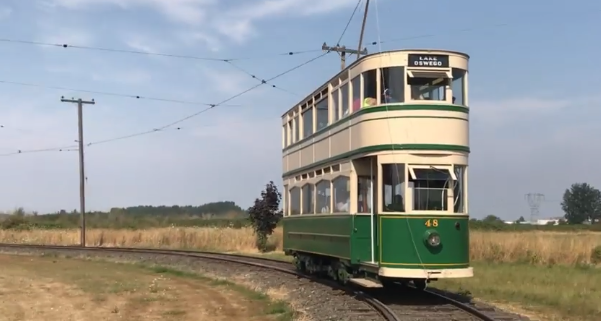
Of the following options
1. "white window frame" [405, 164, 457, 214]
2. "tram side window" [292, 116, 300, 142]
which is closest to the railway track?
"white window frame" [405, 164, 457, 214]

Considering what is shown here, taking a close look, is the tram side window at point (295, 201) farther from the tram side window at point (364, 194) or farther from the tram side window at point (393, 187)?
the tram side window at point (393, 187)

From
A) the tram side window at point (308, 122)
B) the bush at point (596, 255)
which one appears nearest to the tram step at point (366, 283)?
the tram side window at point (308, 122)

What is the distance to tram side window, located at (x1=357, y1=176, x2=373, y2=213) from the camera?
517 inches

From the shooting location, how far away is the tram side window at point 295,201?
17734 millimetres

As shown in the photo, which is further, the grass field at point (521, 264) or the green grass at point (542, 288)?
the grass field at point (521, 264)

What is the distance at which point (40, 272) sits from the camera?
22844mm

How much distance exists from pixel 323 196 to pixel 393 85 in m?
3.56

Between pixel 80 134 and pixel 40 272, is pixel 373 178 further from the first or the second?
pixel 80 134

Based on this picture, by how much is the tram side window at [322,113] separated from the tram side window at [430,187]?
3.44m

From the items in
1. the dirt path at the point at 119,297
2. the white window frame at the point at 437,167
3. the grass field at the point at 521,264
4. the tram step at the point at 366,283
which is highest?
the white window frame at the point at 437,167

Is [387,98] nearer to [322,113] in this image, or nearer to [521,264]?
[322,113]

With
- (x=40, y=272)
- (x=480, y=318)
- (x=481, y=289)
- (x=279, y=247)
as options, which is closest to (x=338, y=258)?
(x=481, y=289)

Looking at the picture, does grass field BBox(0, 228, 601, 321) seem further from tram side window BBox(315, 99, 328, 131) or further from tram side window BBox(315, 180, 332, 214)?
tram side window BBox(315, 99, 328, 131)

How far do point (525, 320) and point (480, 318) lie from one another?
680mm
